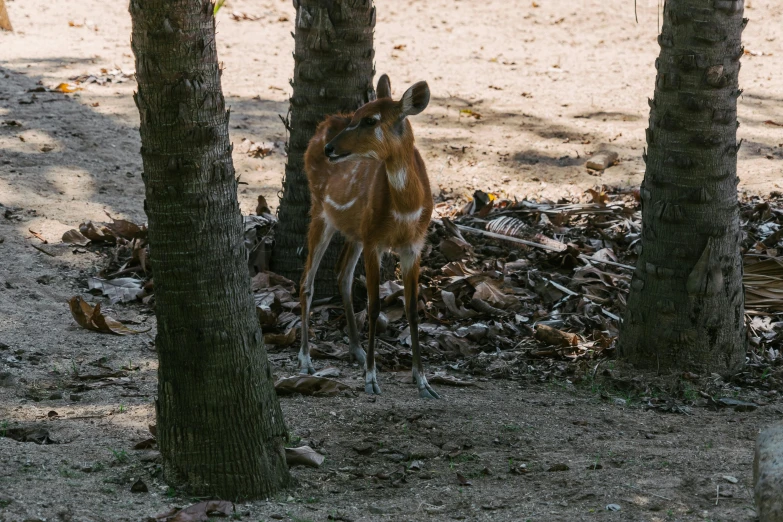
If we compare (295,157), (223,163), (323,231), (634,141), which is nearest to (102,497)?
(223,163)

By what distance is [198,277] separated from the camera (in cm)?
382

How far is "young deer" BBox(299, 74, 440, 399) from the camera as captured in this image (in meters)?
5.69

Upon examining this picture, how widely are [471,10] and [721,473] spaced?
47.2ft

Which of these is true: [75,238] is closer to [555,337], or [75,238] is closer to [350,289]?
[350,289]

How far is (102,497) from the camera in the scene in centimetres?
387

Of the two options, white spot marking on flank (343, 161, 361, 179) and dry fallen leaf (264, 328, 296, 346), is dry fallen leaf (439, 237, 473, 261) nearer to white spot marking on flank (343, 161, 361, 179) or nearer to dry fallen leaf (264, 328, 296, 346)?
white spot marking on flank (343, 161, 361, 179)

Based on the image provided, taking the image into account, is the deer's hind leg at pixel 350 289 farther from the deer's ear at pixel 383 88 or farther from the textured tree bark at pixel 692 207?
the textured tree bark at pixel 692 207

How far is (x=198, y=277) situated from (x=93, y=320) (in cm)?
311

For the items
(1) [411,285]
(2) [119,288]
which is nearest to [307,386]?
(1) [411,285]

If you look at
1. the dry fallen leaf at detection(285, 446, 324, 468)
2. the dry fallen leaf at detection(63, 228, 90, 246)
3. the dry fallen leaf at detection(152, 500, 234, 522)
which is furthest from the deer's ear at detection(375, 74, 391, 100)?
the dry fallen leaf at detection(63, 228, 90, 246)

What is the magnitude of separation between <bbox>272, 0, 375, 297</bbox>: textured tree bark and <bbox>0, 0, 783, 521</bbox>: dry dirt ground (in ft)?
4.31

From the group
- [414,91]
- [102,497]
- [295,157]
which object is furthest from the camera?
[295,157]

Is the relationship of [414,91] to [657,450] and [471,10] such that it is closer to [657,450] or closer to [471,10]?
[657,450]

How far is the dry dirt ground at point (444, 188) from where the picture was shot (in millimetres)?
4125
